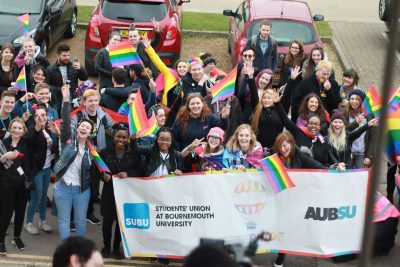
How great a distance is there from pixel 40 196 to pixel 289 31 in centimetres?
735

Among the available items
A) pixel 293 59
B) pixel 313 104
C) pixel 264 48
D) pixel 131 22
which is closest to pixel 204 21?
pixel 131 22

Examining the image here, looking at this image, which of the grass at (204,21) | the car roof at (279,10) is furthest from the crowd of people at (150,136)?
the grass at (204,21)

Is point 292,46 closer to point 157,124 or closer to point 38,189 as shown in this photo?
point 157,124

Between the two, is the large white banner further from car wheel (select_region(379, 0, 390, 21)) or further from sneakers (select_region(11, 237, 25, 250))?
car wheel (select_region(379, 0, 390, 21))

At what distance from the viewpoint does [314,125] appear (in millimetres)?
9266

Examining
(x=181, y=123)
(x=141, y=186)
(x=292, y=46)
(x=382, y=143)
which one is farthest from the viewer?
(x=292, y=46)

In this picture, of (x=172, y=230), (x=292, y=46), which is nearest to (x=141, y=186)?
(x=172, y=230)

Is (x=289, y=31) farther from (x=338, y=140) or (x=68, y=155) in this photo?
(x=68, y=155)

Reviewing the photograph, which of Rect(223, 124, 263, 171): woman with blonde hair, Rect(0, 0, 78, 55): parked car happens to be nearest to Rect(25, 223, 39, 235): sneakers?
Rect(223, 124, 263, 171): woman with blonde hair

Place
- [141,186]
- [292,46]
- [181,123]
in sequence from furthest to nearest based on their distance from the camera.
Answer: [292,46], [181,123], [141,186]

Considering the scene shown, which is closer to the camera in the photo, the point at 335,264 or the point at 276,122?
the point at 335,264

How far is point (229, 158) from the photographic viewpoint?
8656mm

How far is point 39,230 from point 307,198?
130 inches

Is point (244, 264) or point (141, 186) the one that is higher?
point (244, 264)
